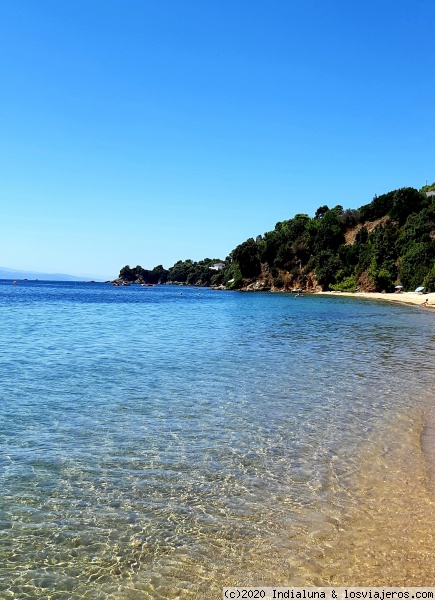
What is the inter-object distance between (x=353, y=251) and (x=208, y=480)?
354ft

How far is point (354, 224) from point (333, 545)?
121 metres

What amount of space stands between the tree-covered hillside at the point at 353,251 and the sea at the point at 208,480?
70.3 m

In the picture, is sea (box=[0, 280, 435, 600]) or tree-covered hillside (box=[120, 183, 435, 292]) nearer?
sea (box=[0, 280, 435, 600])

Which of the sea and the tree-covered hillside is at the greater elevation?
the tree-covered hillside

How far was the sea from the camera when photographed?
17.3 ft

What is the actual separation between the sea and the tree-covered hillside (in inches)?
2769

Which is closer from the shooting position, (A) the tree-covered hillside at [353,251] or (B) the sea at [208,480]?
(B) the sea at [208,480]

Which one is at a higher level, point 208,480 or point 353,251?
point 353,251

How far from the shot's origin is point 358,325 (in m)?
34.9

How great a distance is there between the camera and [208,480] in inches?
300

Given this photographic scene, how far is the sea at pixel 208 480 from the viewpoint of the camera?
5281mm

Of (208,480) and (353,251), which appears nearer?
(208,480)

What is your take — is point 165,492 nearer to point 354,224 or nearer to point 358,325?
point 358,325

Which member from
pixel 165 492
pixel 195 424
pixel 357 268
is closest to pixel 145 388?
pixel 195 424
